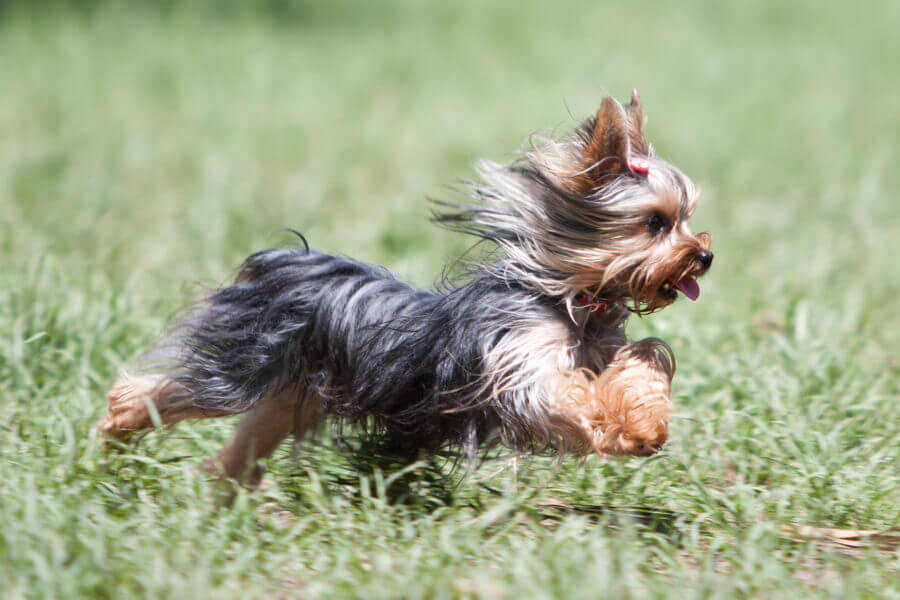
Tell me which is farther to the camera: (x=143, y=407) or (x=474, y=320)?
(x=143, y=407)

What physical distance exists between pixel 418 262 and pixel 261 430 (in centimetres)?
244

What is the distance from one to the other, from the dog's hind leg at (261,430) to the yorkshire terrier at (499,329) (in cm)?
2

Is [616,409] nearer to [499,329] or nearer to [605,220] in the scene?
[499,329]

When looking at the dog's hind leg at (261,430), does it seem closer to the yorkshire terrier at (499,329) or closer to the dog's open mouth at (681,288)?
the yorkshire terrier at (499,329)

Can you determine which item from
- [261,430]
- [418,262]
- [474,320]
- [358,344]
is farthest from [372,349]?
[418,262]

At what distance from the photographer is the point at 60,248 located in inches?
241

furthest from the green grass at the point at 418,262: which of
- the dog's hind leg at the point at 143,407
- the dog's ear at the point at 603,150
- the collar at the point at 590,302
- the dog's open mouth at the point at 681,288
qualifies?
the dog's ear at the point at 603,150

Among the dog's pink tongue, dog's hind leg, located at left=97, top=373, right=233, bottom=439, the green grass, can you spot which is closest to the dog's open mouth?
the dog's pink tongue

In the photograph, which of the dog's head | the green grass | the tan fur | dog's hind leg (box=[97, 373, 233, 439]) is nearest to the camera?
the green grass

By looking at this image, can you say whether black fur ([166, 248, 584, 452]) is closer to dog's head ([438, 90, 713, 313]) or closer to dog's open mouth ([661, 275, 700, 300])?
dog's head ([438, 90, 713, 313])

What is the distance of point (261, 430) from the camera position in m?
3.81

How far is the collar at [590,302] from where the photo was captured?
3383 mm

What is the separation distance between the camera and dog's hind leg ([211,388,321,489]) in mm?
3744

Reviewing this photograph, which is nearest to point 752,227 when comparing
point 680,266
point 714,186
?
point 714,186
